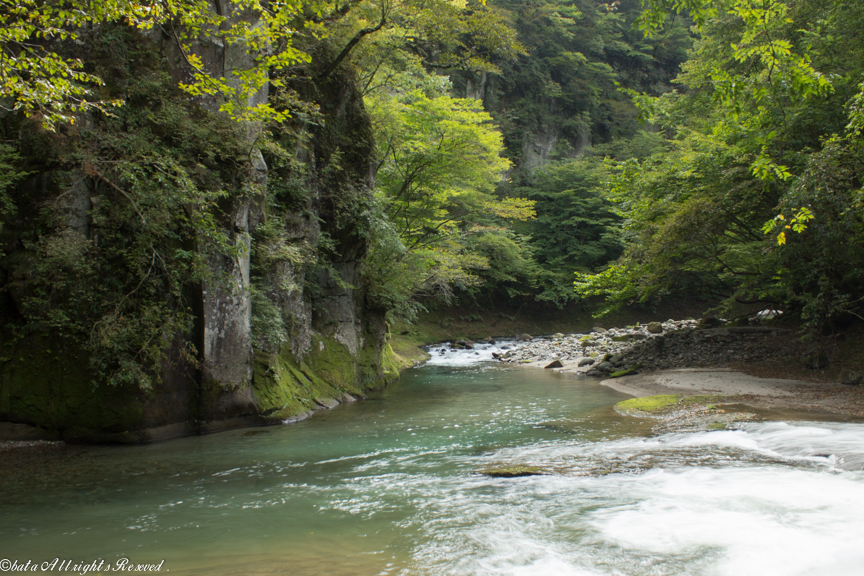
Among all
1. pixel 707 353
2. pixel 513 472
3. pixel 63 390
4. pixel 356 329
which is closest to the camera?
pixel 513 472

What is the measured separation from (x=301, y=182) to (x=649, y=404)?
28.8 ft

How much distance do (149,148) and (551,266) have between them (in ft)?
90.4

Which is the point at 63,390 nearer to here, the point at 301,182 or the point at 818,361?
the point at 301,182

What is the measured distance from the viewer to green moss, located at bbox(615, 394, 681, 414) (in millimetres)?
9972

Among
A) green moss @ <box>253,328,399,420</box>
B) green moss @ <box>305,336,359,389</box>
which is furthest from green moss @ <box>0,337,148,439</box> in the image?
green moss @ <box>305,336,359,389</box>

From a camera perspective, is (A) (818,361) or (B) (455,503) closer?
(B) (455,503)

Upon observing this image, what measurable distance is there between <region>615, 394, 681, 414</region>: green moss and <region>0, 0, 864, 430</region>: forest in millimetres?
3678

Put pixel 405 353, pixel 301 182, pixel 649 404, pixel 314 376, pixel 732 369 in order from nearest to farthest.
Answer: pixel 649 404, pixel 301 182, pixel 314 376, pixel 732 369, pixel 405 353

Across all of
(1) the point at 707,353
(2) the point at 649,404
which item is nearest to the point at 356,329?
(2) the point at 649,404

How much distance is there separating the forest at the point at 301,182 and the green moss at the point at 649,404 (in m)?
3.68

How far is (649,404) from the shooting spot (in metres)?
10.3

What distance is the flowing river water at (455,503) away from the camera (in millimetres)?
4145

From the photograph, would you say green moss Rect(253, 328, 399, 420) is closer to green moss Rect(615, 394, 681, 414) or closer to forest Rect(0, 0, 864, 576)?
forest Rect(0, 0, 864, 576)

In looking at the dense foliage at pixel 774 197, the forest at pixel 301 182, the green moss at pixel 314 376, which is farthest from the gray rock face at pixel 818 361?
the green moss at pixel 314 376
